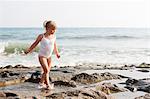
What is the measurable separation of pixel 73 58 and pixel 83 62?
119cm

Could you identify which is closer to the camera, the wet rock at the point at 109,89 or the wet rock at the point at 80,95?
the wet rock at the point at 80,95

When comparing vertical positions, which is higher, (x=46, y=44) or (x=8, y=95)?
(x=46, y=44)

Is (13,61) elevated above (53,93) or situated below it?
below

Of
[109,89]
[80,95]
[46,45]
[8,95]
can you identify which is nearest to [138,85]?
[109,89]

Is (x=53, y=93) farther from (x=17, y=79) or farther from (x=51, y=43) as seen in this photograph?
(x=17, y=79)

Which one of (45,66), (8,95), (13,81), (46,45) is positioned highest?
(46,45)

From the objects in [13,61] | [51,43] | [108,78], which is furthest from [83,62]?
[51,43]

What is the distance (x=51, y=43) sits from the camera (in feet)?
24.4

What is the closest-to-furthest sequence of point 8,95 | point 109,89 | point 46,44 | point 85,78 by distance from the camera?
point 8,95 < point 46,44 < point 109,89 < point 85,78

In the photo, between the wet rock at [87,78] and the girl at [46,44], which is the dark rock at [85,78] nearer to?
the wet rock at [87,78]

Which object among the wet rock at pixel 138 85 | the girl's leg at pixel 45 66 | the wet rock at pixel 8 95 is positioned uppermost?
the girl's leg at pixel 45 66

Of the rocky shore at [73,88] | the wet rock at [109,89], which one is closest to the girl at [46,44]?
the rocky shore at [73,88]

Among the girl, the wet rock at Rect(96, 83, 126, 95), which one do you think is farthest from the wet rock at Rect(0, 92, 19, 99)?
the wet rock at Rect(96, 83, 126, 95)

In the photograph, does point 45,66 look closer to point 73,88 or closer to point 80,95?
point 73,88
